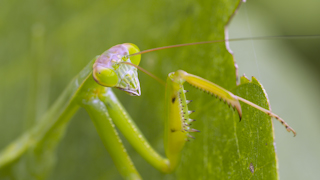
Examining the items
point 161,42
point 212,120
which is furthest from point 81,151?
point 212,120

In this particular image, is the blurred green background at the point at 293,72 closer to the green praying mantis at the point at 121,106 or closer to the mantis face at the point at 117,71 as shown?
the green praying mantis at the point at 121,106

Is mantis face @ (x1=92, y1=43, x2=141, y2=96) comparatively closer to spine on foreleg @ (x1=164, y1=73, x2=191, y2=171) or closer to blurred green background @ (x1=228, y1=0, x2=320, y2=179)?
spine on foreleg @ (x1=164, y1=73, x2=191, y2=171)

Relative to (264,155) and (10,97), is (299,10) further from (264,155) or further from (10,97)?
(10,97)

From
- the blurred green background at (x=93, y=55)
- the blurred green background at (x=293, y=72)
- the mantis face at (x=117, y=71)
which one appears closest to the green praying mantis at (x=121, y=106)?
the mantis face at (x=117, y=71)

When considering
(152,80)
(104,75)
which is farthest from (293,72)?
(104,75)

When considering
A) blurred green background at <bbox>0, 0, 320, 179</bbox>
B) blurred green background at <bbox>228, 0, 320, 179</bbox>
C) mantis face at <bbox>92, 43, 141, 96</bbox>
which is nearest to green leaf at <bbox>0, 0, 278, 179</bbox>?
blurred green background at <bbox>0, 0, 320, 179</bbox>

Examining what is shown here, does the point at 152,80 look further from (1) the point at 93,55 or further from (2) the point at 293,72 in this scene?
(2) the point at 293,72

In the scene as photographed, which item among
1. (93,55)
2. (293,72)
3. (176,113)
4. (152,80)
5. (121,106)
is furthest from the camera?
(293,72)
